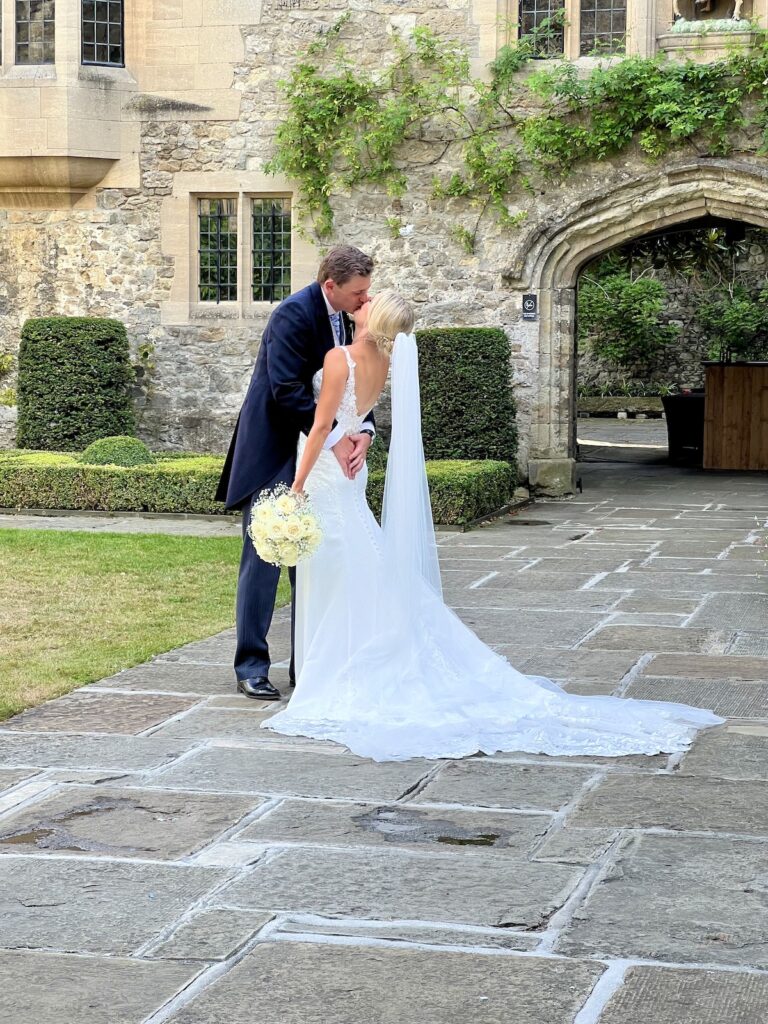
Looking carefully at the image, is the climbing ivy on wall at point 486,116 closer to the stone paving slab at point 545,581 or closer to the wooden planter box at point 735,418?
the wooden planter box at point 735,418

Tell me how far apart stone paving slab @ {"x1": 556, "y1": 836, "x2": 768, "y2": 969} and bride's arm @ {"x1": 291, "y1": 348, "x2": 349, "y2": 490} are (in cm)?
230

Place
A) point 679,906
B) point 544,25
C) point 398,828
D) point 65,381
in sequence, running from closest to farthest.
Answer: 1. point 679,906
2. point 398,828
3. point 544,25
4. point 65,381

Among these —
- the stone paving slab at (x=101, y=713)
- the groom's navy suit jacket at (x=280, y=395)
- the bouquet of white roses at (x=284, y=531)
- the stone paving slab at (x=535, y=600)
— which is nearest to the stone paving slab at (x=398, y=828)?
the stone paving slab at (x=101, y=713)

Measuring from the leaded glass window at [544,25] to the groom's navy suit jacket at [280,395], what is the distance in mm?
8747

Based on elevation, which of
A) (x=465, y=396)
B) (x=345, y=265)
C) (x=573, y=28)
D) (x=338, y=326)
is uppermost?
(x=573, y=28)

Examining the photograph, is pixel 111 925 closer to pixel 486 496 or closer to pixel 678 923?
pixel 678 923

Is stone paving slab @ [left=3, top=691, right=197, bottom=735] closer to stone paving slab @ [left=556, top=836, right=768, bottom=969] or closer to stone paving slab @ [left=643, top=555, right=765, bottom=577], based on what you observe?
stone paving slab @ [left=556, top=836, right=768, bottom=969]

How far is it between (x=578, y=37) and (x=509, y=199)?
5.35 ft

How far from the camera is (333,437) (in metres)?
5.93

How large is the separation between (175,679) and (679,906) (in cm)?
313

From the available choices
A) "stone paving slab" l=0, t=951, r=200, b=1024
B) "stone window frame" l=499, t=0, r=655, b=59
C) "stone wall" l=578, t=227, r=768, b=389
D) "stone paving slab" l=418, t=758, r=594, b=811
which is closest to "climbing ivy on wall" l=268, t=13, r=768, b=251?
"stone window frame" l=499, t=0, r=655, b=59

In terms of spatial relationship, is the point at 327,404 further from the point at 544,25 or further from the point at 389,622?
the point at 544,25

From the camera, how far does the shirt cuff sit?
5.92 meters

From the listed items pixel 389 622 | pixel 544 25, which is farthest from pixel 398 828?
pixel 544 25
